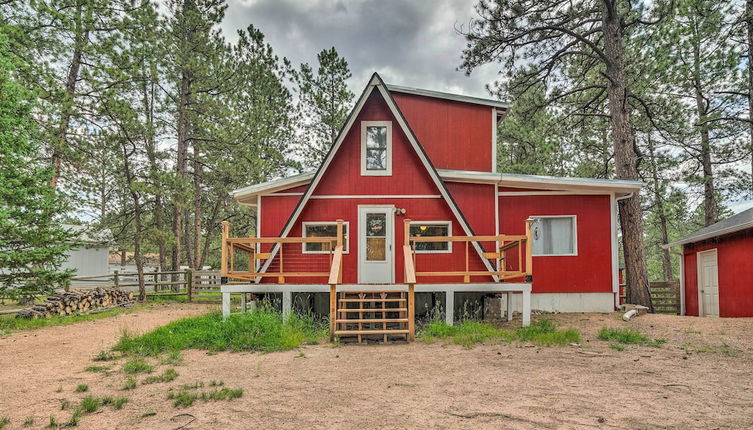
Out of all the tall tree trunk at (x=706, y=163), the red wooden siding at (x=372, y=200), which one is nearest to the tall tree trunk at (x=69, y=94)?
the red wooden siding at (x=372, y=200)

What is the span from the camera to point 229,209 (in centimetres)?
2530

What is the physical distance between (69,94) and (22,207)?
4.55 m

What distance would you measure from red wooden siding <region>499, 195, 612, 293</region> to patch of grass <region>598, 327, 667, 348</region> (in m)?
3.49

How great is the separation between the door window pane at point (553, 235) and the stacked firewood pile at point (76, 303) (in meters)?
13.4

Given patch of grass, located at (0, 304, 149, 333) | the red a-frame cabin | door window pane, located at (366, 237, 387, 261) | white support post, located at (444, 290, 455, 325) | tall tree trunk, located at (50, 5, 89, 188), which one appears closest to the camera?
white support post, located at (444, 290, 455, 325)

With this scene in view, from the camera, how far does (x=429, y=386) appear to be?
15.0ft

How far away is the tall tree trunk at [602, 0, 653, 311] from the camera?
1179cm

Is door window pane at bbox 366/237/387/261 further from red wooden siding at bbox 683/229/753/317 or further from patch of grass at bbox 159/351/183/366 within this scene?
red wooden siding at bbox 683/229/753/317

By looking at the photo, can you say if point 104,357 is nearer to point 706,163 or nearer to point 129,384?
point 129,384

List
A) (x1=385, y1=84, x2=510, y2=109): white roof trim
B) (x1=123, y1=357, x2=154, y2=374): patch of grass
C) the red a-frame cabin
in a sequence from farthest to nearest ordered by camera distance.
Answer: (x1=385, y1=84, x2=510, y2=109): white roof trim, the red a-frame cabin, (x1=123, y1=357, x2=154, y2=374): patch of grass

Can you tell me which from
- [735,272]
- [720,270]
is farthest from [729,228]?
[720,270]

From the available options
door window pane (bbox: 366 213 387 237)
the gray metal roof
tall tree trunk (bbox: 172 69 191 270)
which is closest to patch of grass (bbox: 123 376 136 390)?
door window pane (bbox: 366 213 387 237)

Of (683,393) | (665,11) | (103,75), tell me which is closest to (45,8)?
(103,75)

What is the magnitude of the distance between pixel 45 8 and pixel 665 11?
18244 mm
